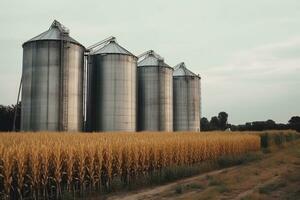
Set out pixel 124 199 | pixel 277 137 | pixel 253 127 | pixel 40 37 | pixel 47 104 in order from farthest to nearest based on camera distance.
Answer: pixel 253 127 < pixel 277 137 < pixel 40 37 < pixel 47 104 < pixel 124 199

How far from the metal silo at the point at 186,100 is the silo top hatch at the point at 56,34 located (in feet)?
79.6

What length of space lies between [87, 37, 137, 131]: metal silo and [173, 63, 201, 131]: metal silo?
1735 cm

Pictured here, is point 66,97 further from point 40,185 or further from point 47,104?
point 40,185

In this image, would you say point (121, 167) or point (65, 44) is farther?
point (65, 44)

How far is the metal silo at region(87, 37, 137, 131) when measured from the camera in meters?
41.8

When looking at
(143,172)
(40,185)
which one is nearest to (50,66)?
(143,172)

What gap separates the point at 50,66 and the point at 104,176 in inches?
958

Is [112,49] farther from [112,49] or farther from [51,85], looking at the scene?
[51,85]

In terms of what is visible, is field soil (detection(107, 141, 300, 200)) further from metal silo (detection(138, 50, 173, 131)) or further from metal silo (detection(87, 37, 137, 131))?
metal silo (detection(138, 50, 173, 131))

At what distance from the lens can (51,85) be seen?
1455 inches

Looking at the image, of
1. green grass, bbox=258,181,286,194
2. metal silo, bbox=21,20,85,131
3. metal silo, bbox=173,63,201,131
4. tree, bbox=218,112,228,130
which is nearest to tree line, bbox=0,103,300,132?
tree, bbox=218,112,228,130

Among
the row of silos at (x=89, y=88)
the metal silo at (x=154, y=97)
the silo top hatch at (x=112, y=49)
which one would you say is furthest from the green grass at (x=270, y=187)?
the metal silo at (x=154, y=97)

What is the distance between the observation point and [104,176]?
50.1 feet

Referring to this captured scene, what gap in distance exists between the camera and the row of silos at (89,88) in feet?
121
